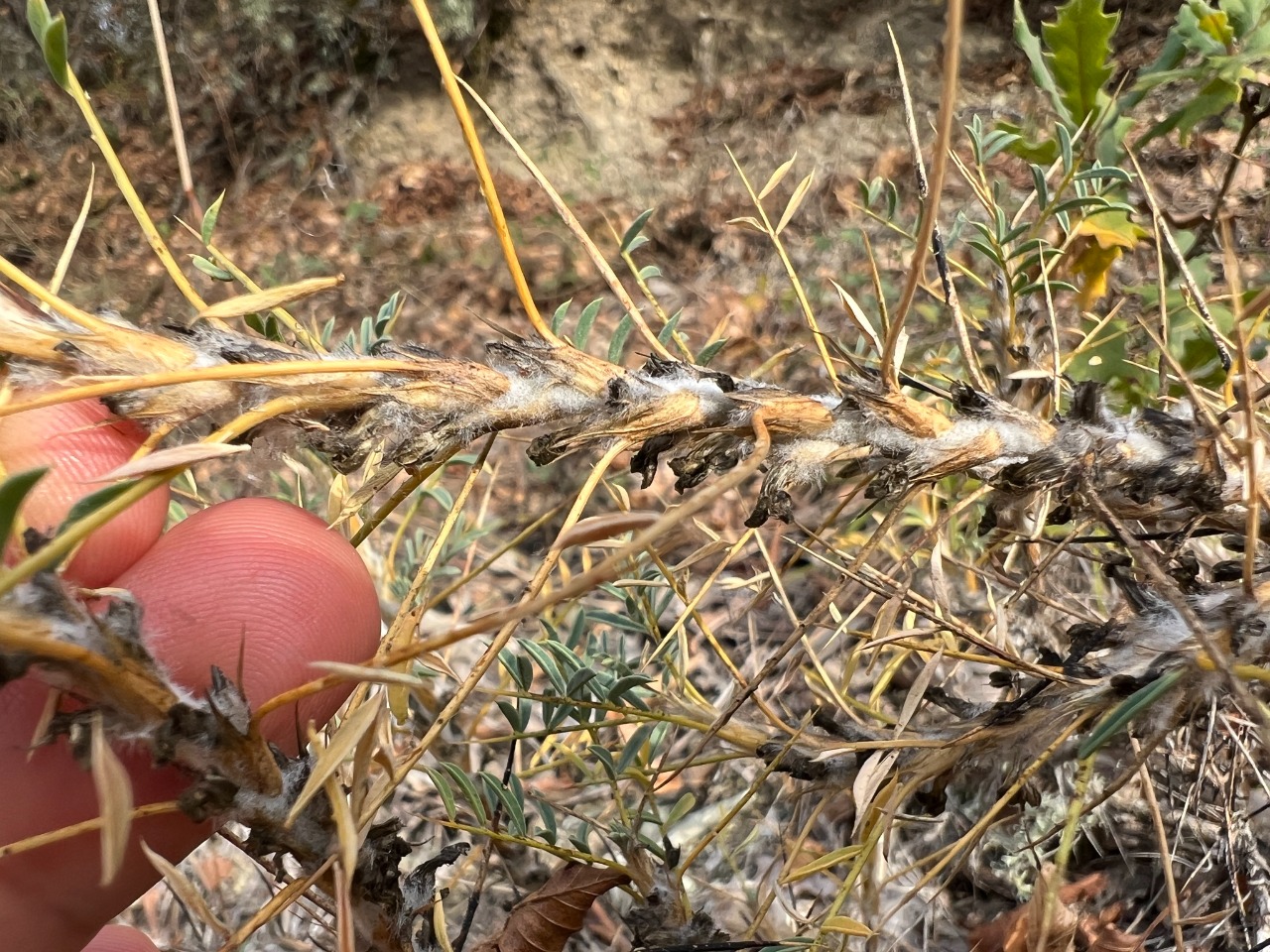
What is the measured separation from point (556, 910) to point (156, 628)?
1.47 feet

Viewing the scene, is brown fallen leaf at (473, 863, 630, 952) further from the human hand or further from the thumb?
the thumb

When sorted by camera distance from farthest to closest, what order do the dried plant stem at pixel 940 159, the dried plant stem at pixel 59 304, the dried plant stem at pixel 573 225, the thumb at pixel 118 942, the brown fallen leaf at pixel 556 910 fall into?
1. the thumb at pixel 118 942
2. the brown fallen leaf at pixel 556 910
3. the dried plant stem at pixel 573 225
4. the dried plant stem at pixel 59 304
5. the dried plant stem at pixel 940 159

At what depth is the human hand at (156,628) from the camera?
0.66 meters

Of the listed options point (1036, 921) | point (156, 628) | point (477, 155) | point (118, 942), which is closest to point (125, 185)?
point (477, 155)

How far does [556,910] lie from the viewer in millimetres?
802

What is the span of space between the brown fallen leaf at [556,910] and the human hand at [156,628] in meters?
0.28

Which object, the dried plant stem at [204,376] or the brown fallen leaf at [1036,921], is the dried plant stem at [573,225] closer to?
the dried plant stem at [204,376]

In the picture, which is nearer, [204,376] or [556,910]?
Answer: [204,376]

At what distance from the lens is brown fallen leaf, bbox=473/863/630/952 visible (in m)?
0.79

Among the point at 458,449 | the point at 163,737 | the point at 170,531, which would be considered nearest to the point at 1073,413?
the point at 458,449

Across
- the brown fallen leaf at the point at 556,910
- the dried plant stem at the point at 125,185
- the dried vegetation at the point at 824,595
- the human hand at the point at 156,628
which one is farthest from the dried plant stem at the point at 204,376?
the brown fallen leaf at the point at 556,910

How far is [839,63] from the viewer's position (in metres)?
3.03

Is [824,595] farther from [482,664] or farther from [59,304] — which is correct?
[59,304]

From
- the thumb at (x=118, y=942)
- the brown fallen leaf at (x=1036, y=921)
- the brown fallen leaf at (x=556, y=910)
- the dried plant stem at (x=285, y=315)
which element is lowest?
the brown fallen leaf at (x=1036, y=921)
